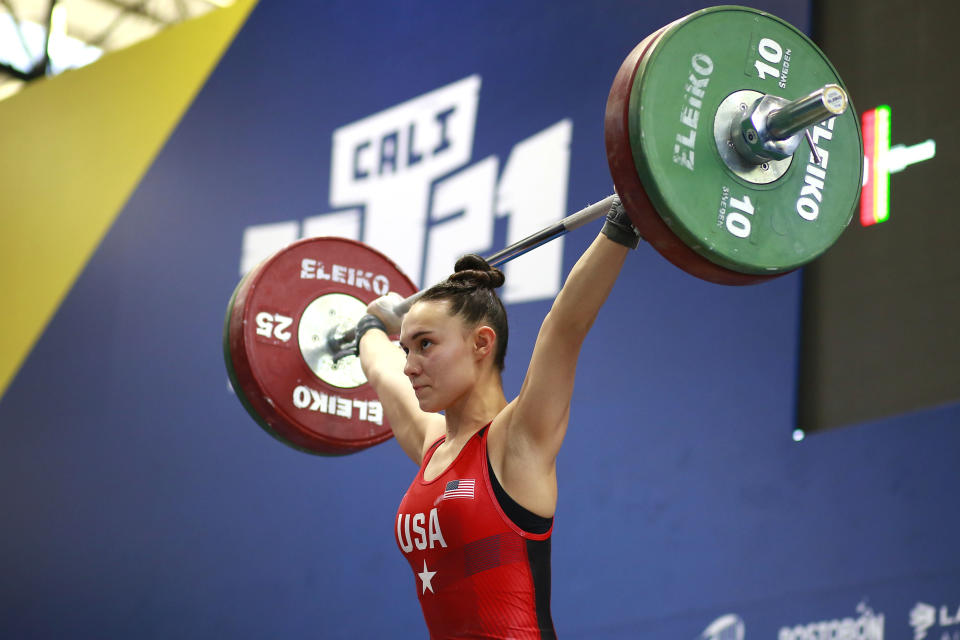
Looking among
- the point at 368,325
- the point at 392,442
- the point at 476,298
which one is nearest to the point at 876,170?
the point at 368,325

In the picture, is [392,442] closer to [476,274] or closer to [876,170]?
[876,170]

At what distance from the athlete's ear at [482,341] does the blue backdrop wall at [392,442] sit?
6.53 ft

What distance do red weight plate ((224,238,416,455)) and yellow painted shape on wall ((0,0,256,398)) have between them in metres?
3.62

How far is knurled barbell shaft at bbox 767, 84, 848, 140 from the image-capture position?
71.1 inches

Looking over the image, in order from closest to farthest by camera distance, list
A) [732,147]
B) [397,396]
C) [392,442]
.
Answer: [732,147]
[397,396]
[392,442]

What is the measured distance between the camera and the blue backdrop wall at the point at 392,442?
3693mm

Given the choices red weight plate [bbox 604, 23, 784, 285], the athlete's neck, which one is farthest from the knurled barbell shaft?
the athlete's neck

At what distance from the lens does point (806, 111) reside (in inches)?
72.9

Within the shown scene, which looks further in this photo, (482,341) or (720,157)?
(482,341)

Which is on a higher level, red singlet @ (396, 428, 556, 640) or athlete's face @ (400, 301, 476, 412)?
athlete's face @ (400, 301, 476, 412)

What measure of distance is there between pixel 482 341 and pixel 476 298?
0.29 ft

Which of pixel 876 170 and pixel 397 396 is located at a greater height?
pixel 876 170

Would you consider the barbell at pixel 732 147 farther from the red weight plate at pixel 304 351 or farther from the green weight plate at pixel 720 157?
the red weight plate at pixel 304 351

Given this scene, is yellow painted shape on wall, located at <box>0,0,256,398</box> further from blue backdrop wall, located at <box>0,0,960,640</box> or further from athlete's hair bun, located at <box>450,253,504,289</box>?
athlete's hair bun, located at <box>450,253,504,289</box>
